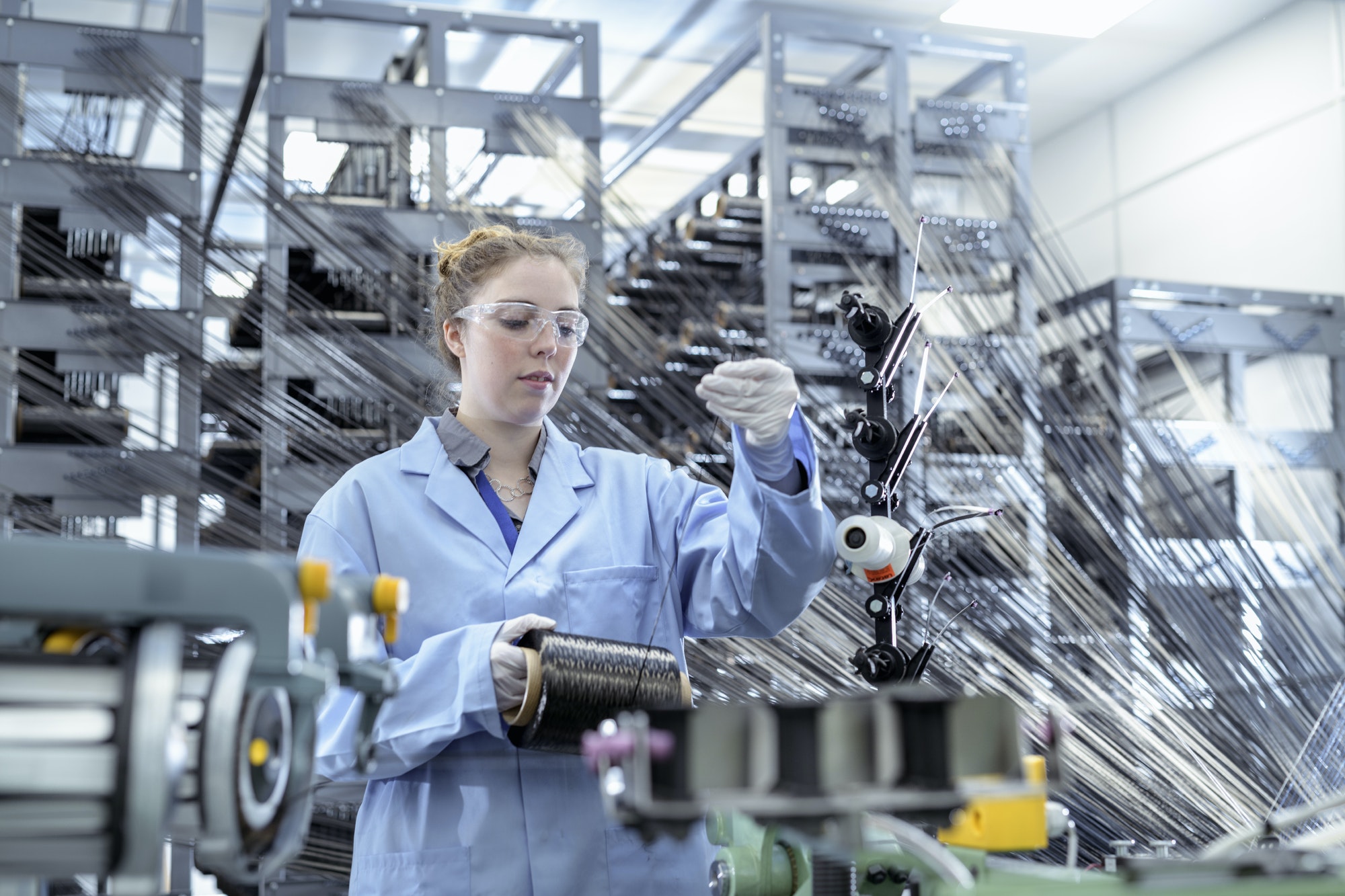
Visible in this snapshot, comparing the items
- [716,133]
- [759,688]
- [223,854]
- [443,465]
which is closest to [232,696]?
[223,854]

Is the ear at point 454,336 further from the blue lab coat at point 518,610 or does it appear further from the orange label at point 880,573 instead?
the orange label at point 880,573

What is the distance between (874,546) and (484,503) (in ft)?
1.61

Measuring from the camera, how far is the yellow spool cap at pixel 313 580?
94cm

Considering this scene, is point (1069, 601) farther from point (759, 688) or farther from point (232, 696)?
point (232, 696)

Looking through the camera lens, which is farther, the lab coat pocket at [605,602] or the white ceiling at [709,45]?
the white ceiling at [709,45]

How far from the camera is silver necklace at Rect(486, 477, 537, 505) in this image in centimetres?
177

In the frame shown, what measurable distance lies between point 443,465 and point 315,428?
7.84 feet

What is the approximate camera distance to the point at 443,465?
1.74 metres

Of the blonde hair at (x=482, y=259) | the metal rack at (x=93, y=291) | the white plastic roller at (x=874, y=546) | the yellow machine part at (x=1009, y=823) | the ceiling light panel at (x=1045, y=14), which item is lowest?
the yellow machine part at (x=1009, y=823)

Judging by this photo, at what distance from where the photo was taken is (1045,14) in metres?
Answer: 6.09

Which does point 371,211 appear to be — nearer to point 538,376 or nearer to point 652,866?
point 538,376

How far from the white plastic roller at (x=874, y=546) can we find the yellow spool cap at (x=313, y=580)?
717mm

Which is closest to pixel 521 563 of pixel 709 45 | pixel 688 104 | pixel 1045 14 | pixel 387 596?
pixel 387 596

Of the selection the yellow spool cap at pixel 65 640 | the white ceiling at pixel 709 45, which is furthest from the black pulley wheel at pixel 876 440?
the white ceiling at pixel 709 45
